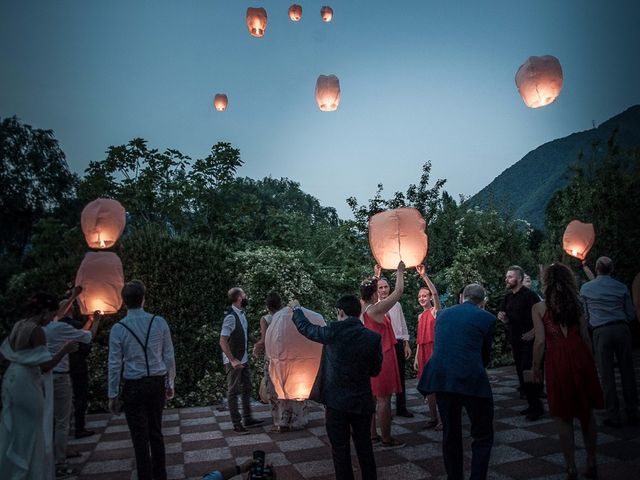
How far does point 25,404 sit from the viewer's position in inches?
144

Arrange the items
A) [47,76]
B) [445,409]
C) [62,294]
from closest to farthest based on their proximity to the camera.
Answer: [445,409] → [62,294] → [47,76]

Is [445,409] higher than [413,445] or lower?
higher

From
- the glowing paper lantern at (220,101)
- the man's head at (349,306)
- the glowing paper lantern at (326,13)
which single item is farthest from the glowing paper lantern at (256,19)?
the man's head at (349,306)

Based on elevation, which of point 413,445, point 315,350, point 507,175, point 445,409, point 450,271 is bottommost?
point 413,445

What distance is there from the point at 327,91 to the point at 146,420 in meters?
5.08

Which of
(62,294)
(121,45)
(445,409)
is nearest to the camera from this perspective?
(445,409)

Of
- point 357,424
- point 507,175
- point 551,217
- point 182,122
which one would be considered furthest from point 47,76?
point 507,175

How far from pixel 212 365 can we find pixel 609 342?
7.06 metres

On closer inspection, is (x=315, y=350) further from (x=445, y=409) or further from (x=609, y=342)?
(x=609, y=342)

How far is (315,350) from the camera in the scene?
14.2 feet

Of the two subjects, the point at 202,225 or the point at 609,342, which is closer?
the point at 609,342

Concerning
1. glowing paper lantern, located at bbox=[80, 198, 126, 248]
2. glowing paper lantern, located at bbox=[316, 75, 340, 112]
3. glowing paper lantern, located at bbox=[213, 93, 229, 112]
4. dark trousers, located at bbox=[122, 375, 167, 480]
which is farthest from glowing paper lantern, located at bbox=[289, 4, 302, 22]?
dark trousers, located at bbox=[122, 375, 167, 480]

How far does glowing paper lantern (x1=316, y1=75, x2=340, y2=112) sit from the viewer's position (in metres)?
6.64

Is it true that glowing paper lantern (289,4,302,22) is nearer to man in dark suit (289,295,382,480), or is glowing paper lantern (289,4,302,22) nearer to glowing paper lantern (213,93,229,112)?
glowing paper lantern (213,93,229,112)
